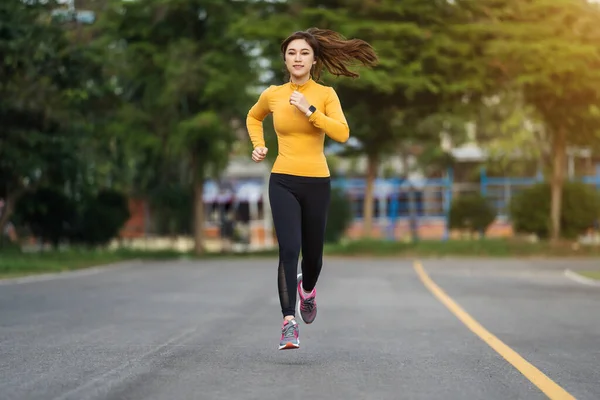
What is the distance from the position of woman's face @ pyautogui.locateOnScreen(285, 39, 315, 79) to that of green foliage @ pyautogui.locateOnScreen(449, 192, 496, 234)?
1416 inches

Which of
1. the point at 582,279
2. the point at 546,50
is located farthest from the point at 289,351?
the point at 546,50

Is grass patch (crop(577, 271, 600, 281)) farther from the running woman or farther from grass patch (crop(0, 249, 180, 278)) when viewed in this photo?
the running woman

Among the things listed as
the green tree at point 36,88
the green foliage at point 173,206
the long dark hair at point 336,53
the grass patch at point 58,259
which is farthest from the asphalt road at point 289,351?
the green foliage at point 173,206

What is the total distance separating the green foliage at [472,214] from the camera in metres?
43.4

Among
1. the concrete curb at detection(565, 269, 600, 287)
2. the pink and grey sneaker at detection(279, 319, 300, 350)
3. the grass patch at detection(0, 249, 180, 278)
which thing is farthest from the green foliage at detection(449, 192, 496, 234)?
the pink and grey sneaker at detection(279, 319, 300, 350)

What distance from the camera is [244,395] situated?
6273mm

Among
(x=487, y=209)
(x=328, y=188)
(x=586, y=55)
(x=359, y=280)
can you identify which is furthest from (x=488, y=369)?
(x=487, y=209)

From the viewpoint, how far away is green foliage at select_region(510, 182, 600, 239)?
3562cm

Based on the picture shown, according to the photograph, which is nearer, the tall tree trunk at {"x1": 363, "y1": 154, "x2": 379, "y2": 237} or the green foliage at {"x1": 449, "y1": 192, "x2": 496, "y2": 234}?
the tall tree trunk at {"x1": 363, "y1": 154, "x2": 379, "y2": 237}

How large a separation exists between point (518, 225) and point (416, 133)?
437 centimetres

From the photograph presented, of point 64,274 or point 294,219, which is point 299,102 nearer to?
point 294,219

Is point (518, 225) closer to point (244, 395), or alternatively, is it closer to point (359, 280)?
point (359, 280)

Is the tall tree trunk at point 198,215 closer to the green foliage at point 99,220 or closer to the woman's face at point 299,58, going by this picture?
the green foliage at point 99,220

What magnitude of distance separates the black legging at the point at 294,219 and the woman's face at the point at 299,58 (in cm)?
71
